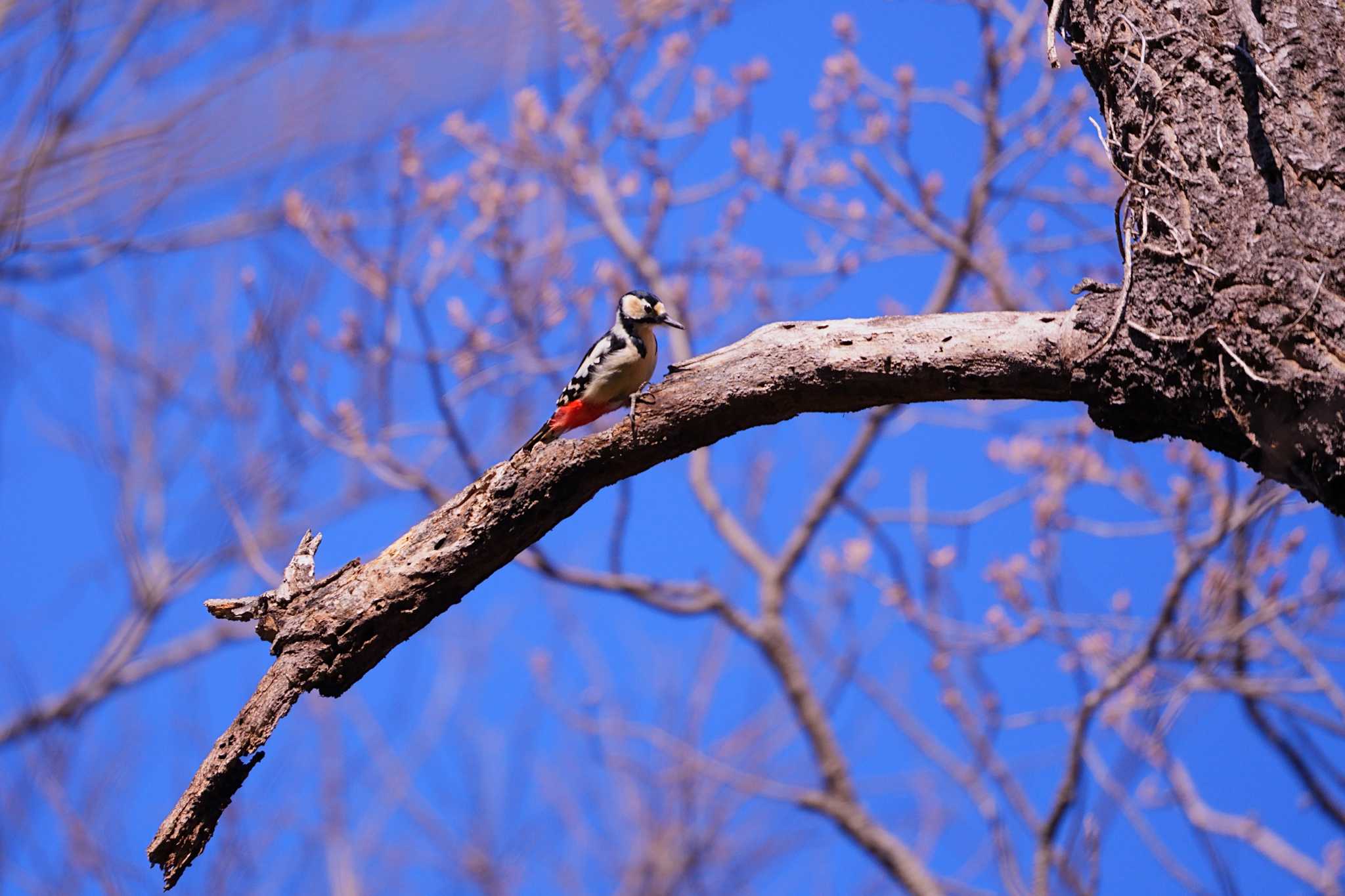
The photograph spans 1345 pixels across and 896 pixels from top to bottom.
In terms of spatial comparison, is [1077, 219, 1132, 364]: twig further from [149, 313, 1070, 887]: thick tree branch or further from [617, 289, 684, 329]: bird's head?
[617, 289, 684, 329]: bird's head

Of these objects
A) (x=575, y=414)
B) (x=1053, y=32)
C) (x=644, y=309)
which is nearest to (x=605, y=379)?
(x=575, y=414)

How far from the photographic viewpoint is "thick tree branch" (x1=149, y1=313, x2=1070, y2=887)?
7.70 ft

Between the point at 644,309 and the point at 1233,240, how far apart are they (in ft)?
8.01

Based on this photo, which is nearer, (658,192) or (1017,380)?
(1017,380)

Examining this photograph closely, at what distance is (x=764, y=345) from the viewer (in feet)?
8.03

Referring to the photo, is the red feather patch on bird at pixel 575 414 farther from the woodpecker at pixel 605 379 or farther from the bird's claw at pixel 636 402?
the bird's claw at pixel 636 402

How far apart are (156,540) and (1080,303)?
6.46 meters

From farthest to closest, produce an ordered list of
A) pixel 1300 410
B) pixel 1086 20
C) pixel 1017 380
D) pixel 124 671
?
pixel 124 671
pixel 1086 20
pixel 1017 380
pixel 1300 410

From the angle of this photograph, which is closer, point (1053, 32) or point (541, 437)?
point (1053, 32)

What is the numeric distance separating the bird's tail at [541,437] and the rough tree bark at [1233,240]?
1192 millimetres

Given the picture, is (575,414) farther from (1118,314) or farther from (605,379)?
(1118,314)

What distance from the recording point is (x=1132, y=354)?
7.34 feet

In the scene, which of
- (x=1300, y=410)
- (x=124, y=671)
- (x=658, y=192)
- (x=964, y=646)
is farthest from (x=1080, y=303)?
(x=124, y=671)

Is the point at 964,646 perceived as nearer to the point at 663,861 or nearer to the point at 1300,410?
the point at 663,861
